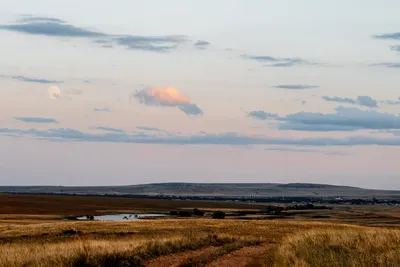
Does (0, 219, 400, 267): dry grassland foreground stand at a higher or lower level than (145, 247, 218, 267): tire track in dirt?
higher

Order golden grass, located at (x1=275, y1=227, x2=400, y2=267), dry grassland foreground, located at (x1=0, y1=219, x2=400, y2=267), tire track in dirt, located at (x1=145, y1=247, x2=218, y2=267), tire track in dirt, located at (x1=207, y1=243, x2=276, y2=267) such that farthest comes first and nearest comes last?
tire track in dirt, located at (x1=145, y1=247, x2=218, y2=267)
tire track in dirt, located at (x1=207, y1=243, x2=276, y2=267)
dry grassland foreground, located at (x1=0, y1=219, x2=400, y2=267)
golden grass, located at (x1=275, y1=227, x2=400, y2=267)

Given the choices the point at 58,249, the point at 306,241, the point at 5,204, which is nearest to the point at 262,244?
the point at 306,241

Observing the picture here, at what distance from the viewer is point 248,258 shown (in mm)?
27984

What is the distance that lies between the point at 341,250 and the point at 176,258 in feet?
20.7

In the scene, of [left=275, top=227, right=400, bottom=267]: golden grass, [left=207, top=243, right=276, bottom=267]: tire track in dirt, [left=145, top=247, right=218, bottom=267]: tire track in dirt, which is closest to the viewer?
[left=275, top=227, right=400, bottom=267]: golden grass

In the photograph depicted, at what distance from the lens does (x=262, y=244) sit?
35.8 metres

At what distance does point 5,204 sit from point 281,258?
120 metres

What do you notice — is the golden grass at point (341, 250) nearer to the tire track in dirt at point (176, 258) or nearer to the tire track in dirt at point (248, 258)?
the tire track in dirt at point (248, 258)

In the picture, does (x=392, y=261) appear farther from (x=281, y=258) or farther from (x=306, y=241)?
(x=306, y=241)

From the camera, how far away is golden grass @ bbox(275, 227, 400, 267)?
22094 mm

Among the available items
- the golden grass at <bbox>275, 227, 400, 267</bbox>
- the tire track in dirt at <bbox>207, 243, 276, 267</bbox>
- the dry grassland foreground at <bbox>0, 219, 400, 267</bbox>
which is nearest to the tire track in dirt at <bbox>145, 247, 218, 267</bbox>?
the dry grassland foreground at <bbox>0, 219, 400, 267</bbox>

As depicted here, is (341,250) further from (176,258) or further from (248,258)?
(176,258)

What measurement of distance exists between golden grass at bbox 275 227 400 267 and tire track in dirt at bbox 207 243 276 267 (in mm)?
668

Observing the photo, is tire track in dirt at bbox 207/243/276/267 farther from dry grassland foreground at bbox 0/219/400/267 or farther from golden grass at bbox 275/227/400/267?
golden grass at bbox 275/227/400/267
